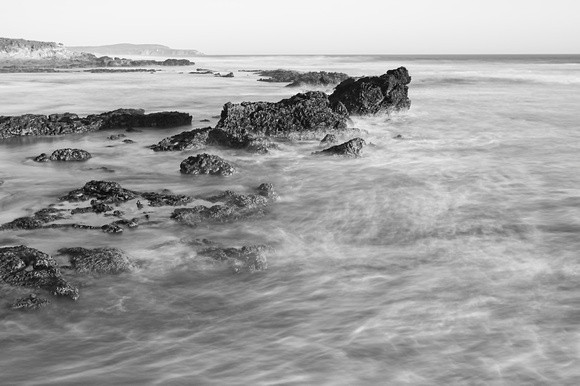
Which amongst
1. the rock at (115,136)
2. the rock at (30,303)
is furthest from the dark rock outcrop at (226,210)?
the rock at (115,136)

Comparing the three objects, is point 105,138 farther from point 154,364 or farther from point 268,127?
point 154,364

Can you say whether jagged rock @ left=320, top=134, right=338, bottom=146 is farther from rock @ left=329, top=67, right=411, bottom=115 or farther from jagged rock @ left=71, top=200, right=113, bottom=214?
jagged rock @ left=71, top=200, right=113, bottom=214

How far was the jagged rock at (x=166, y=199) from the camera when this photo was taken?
952 cm

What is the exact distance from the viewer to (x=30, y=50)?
313 ft

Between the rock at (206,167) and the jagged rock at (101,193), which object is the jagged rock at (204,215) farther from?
the rock at (206,167)

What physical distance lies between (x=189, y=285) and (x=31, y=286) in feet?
5.70

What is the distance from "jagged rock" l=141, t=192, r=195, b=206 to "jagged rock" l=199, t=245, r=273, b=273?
7.83 feet

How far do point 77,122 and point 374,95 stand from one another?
1137 cm

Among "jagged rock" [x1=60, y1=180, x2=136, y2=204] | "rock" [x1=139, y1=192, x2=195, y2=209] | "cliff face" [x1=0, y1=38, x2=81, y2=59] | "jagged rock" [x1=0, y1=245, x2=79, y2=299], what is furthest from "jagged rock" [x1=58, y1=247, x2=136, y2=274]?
"cliff face" [x1=0, y1=38, x2=81, y2=59]

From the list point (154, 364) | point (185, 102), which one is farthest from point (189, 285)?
point (185, 102)

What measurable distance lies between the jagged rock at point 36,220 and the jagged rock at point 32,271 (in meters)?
1.62

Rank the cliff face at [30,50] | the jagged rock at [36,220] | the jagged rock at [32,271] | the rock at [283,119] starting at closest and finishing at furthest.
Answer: the jagged rock at [32,271] → the jagged rock at [36,220] → the rock at [283,119] → the cliff face at [30,50]

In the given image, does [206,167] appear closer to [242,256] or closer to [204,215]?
[204,215]

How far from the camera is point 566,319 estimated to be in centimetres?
570
